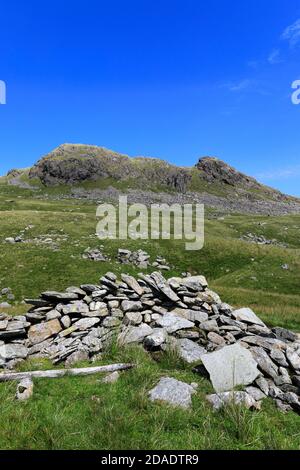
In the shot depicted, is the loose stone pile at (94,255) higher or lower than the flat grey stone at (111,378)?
higher

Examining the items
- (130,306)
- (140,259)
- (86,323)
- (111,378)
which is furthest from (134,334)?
(140,259)

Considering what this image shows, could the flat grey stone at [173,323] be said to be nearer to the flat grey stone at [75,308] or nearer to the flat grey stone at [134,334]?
the flat grey stone at [134,334]

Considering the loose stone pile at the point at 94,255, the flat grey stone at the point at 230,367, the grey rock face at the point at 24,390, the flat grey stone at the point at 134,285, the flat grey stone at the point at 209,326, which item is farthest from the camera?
the loose stone pile at the point at 94,255

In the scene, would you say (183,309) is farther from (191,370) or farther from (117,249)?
(117,249)

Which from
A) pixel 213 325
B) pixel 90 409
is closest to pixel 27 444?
pixel 90 409

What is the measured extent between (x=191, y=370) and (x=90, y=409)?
183 inches

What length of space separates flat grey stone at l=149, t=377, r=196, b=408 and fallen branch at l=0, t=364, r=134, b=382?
1.81m

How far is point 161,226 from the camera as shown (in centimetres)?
7256

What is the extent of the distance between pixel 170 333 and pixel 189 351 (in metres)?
1.75

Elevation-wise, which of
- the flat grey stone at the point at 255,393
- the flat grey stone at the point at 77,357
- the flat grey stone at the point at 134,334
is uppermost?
the flat grey stone at the point at 134,334

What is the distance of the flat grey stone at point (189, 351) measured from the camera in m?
13.7

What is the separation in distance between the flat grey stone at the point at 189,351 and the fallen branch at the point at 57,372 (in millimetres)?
2298

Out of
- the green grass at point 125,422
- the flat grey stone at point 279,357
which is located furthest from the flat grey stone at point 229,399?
the flat grey stone at point 279,357

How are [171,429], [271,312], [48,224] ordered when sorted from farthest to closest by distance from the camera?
[48,224]
[271,312]
[171,429]
